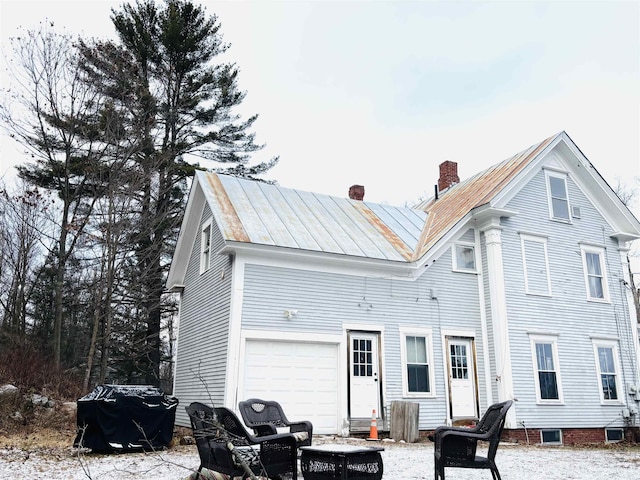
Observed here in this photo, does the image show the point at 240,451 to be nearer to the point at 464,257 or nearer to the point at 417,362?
the point at 417,362

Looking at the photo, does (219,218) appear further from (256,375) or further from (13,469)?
(13,469)

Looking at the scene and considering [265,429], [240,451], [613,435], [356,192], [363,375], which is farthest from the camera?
[356,192]

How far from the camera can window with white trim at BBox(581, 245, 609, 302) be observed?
16625 mm

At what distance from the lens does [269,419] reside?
28.6ft

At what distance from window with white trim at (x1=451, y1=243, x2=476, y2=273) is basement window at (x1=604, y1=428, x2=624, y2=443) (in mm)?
5786

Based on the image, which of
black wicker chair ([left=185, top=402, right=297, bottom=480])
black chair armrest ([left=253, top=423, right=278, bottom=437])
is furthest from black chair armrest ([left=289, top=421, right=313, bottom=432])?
black wicker chair ([left=185, top=402, right=297, bottom=480])

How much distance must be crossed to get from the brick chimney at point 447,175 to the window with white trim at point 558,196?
14.9ft

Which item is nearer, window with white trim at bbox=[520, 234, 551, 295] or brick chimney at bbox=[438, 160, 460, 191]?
window with white trim at bbox=[520, 234, 551, 295]

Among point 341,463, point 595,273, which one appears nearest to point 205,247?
point 341,463

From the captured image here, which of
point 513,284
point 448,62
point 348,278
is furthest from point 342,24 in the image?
point 513,284

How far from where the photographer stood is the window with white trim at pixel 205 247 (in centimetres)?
1492

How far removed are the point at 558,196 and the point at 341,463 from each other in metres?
13.9

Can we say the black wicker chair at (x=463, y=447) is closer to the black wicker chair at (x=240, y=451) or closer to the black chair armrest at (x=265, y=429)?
the black wicker chair at (x=240, y=451)

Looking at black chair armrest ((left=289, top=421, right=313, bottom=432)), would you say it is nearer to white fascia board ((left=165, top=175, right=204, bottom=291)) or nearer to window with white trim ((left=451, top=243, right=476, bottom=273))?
window with white trim ((left=451, top=243, right=476, bottom=273))
